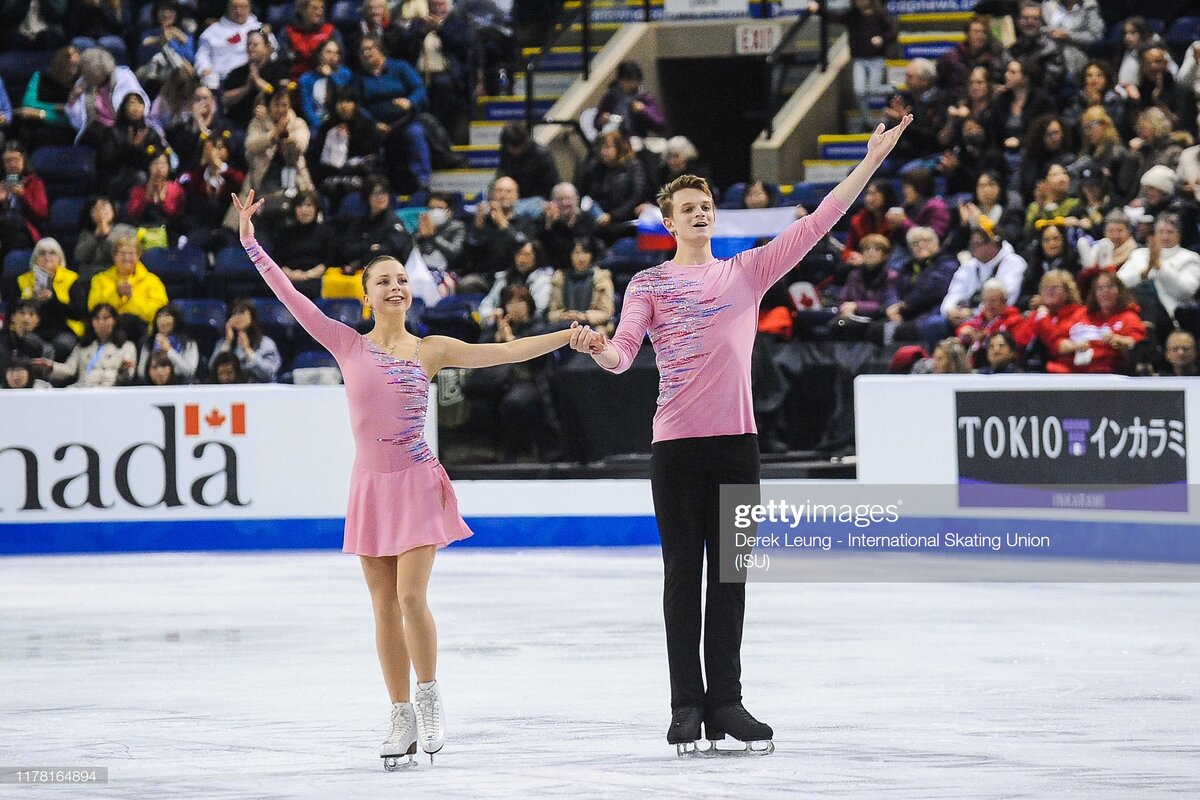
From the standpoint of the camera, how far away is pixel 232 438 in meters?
12.6

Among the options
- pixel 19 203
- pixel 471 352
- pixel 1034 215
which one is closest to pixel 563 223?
pixel 1034 215

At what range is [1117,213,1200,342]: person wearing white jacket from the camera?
11867 millimetres

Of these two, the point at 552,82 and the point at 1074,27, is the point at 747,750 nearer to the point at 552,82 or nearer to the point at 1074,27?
the point at 1074,27

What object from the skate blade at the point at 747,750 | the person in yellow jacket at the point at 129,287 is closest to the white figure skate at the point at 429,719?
the skate blade at the point at 747,750

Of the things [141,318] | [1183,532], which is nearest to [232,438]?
[141,318]

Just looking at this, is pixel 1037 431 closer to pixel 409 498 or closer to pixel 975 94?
pixel 975 94

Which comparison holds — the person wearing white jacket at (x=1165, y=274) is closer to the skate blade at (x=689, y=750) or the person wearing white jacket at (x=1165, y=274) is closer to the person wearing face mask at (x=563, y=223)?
the person wearing face mask at (x=563, y=223)

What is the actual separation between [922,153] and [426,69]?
4.46 metres

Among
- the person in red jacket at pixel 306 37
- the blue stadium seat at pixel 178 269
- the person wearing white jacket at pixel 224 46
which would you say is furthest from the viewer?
the person wearing white jacket at pixel 224 46

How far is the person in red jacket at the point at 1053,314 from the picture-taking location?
38.8 feet

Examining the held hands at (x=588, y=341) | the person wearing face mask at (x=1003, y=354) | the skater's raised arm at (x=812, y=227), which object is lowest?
the person wearing face mask at (x=1003, y=354)

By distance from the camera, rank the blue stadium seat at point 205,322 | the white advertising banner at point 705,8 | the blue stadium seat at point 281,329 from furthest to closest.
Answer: the white advertising banner at point 705,8 → the blue stadium seat at point 281,329 → the blue stadium seat at point 205,322

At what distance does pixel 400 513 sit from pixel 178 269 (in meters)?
9.70

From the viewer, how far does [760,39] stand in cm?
1731
